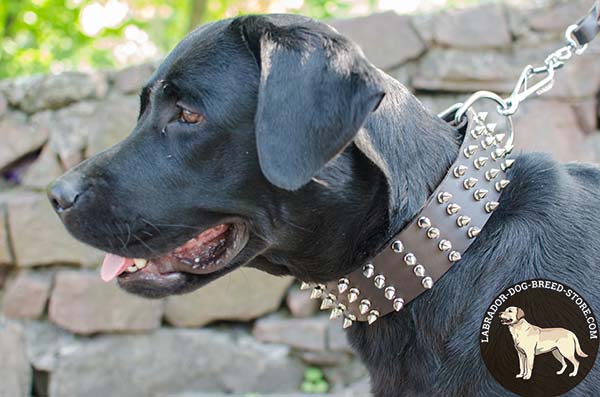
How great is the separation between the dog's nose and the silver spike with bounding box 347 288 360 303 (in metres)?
0.77

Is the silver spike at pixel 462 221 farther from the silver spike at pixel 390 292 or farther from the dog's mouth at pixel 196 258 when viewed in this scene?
the dog's mouth at pixel 196 258

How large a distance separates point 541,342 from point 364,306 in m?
0.47

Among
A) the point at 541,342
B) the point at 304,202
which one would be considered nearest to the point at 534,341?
the point at 541,342

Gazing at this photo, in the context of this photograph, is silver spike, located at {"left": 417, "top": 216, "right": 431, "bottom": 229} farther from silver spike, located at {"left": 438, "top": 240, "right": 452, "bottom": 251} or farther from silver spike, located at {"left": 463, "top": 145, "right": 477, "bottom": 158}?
silver spike, located at {"left": 463, "top": 145, "right": 477, "bottom": 158}

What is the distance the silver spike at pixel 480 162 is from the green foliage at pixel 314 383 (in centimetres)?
248

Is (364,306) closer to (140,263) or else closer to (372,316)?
(372,316)

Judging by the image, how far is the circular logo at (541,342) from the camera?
184 cm

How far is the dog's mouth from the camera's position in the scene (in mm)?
1993

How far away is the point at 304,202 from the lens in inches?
77.4

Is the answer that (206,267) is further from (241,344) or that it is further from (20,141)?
(20,141)

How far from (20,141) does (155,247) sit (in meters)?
2.38

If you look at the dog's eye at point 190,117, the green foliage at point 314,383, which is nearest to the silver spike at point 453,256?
the dog's eye at point 190,117

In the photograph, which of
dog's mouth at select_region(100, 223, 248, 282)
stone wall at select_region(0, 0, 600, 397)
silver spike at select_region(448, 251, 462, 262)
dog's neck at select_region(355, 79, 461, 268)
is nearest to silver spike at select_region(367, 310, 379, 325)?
dog's neck at select_region(355, 79, 461, 268)

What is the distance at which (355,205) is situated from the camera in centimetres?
194
